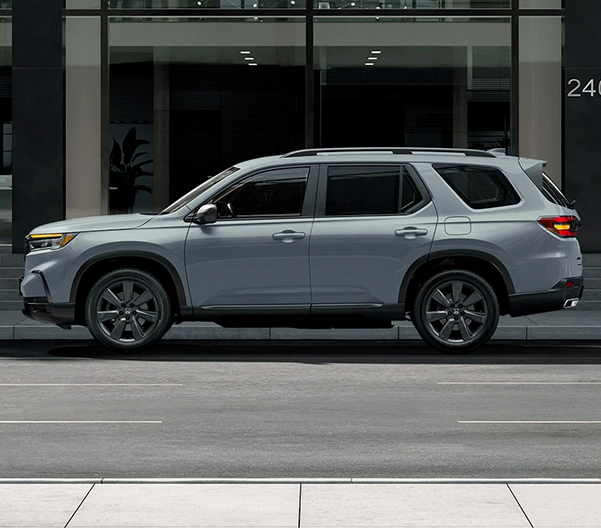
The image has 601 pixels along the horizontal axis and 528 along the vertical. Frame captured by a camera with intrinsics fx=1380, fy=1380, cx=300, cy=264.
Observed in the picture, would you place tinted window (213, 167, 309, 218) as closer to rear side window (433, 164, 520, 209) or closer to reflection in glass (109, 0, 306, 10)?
rear side window (433, 164, 520, 209)

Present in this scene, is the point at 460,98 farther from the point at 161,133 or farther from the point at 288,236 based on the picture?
the point at 288,236

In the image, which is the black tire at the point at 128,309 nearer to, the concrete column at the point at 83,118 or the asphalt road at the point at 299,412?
the asphalt road at the point at 299,412

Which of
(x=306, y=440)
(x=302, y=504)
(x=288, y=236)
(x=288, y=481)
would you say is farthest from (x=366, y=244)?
(x=302, y=504)

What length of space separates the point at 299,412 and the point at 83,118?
1176 centimetres

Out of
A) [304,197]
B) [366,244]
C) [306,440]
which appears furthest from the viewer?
[304,197]

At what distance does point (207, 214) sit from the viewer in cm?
1302

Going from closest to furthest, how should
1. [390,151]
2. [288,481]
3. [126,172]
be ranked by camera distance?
[288,481], [390,151], [126,172]

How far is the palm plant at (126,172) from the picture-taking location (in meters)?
20.4

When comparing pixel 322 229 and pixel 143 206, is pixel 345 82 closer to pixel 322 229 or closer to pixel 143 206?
pixel 143 206

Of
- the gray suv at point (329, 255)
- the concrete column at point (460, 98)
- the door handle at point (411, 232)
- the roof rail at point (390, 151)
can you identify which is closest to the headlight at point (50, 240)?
the gray suv at point (329, 255)

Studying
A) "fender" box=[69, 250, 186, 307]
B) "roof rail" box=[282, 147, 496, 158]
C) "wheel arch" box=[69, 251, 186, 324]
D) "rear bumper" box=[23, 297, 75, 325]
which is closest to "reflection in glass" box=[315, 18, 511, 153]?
"roof rail" box=[282, 147, 496, 158]

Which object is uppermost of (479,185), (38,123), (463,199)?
(38,123)

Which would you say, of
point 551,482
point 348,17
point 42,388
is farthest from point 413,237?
point 348,17

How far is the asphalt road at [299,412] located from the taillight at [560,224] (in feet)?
3.98
